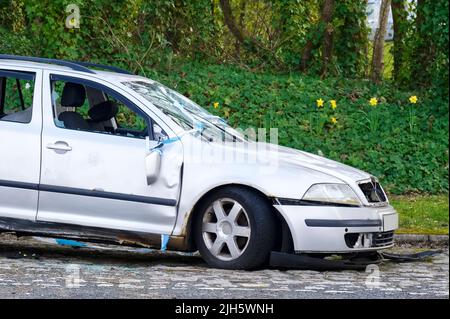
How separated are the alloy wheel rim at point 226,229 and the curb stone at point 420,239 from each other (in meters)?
2.99

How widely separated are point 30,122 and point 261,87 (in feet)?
25.4

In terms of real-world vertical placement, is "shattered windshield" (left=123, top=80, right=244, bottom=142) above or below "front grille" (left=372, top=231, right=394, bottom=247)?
above

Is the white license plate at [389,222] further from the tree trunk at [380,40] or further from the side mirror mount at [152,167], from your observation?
the tree trunk at [380,40]

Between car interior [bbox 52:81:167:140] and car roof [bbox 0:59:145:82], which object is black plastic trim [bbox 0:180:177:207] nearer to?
car interior [bbox 52:81:167:140]

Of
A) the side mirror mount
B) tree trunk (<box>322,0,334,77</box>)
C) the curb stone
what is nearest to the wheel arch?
the side mirror mount

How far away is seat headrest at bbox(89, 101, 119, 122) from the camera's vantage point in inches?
402

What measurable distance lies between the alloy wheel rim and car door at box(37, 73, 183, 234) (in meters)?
0.30

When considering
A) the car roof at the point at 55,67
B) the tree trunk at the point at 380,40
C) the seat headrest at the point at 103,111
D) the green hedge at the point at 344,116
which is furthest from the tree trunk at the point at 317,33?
the seat headrest at the point at 103,111

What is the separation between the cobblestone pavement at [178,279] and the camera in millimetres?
8148

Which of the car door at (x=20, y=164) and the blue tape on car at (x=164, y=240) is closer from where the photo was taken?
the blue tape on car at (x=164, y=240)
